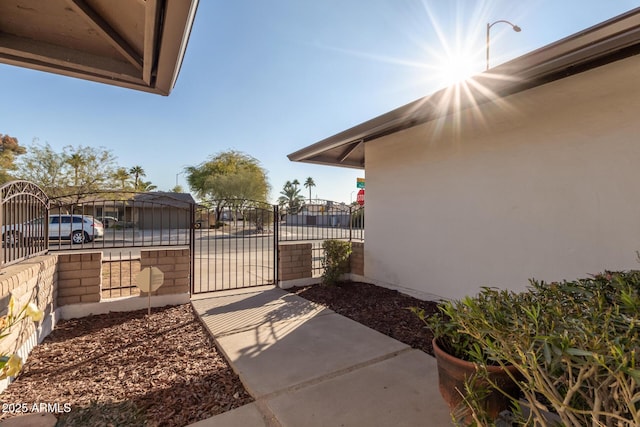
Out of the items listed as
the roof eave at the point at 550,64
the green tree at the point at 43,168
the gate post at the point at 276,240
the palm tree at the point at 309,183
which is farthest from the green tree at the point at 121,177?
the palm tree at the point at 309,183

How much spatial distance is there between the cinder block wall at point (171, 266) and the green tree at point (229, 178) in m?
20.8

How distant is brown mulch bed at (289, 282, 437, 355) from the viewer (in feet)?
12.0

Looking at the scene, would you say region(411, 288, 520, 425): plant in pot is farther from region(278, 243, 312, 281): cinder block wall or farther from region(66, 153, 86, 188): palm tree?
region(66, 153, 86, 188): palm tree

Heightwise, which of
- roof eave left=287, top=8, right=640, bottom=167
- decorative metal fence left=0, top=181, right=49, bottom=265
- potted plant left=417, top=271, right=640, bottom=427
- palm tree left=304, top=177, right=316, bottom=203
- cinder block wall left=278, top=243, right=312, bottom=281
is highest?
palm tree left=304, top=177, right=316, bottom=203

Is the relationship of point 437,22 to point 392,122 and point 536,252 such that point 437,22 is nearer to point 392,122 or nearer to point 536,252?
point 392,122

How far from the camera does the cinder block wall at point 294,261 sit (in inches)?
237

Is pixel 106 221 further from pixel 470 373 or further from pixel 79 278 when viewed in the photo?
pixel 470 373

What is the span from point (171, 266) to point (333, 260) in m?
3.09

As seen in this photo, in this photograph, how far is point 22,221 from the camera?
10.7 feet

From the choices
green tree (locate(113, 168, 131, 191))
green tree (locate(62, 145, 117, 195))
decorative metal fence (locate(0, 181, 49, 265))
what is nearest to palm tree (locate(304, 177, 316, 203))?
green tree (locate(113, 168, 131, 191))

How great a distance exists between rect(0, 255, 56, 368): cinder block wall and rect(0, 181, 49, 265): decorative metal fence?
15 cm

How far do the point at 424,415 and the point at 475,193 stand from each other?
132 inches

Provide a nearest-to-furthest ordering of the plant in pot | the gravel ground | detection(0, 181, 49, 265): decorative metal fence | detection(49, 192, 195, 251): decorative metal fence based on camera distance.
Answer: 1. the plant in pot
2. the gravel ground
3. detection(0, 181, 49, 265): decorative metal fence
4. detection(49, 192, 195, 251): decorative metal fence

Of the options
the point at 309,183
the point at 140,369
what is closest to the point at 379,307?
the point at 140,369
